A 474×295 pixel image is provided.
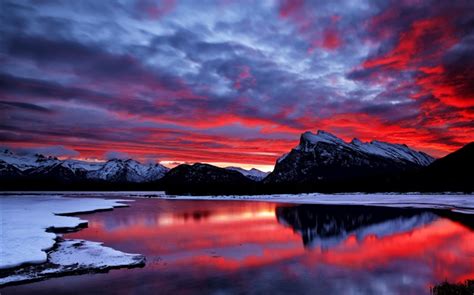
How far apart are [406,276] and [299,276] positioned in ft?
17.1

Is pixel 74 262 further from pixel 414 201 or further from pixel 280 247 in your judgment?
pixel 414 201

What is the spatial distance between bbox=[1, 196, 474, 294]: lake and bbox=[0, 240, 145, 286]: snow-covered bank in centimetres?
90

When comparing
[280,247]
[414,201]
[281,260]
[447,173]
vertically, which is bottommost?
[281,260]

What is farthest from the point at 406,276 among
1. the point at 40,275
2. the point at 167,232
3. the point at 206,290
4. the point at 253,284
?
the point at 167,232

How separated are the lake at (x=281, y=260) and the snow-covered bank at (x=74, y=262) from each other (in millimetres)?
896

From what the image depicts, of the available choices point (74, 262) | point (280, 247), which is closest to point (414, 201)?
point (280, 247)

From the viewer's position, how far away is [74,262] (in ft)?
66.7

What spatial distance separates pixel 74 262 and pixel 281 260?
38.9ft

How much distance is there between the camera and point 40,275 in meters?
17.7

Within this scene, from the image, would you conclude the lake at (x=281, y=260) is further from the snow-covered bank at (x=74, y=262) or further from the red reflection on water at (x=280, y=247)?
the snow-covered bank at (x=74, y=262)

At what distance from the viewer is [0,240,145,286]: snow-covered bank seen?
1766 cm

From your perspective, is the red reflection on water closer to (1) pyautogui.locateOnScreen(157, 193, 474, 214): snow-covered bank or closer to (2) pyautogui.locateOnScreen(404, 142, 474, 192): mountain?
(1) pyautogui.locateOnScreen(157, 193, 474, 214): snow-covered bank

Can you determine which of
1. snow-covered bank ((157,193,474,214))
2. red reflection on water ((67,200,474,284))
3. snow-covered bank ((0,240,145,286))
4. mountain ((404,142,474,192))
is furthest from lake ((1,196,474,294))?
mountain ((404,142,474,192))

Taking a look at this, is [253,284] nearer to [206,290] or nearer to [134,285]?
[206,290]
